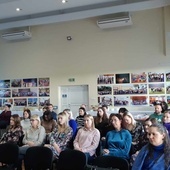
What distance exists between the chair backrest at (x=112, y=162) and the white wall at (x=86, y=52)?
19.3 feet

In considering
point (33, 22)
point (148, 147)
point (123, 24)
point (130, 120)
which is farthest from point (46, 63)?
point (148, 147)

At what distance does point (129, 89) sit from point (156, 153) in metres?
6.26

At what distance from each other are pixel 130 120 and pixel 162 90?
4603mm

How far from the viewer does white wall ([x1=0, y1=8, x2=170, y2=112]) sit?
8070 mm

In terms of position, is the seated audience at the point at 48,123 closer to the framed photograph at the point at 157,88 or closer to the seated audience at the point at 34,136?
the seated audience at the point at 34,136

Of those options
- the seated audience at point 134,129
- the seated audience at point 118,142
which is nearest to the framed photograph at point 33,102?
the seated audience at point 134,129

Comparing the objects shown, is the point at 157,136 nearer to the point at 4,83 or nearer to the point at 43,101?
the point at 43,101

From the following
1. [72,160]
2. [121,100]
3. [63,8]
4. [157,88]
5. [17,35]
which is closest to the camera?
[72,160]

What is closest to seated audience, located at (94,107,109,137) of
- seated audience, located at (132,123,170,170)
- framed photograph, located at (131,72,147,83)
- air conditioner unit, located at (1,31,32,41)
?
seated audience, located at (132,123,170,170)

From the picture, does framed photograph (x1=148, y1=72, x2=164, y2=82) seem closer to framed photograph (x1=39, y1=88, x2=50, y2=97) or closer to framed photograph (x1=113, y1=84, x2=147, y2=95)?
framed photograph (x1=113, y1=84, x2=147, y2=95)

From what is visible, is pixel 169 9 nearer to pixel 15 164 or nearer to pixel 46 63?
pixel 46 63

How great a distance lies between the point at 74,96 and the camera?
9.26m

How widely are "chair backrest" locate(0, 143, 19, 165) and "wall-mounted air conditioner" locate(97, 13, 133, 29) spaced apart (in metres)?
5.72

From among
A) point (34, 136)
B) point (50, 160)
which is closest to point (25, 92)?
point (34, 136)
